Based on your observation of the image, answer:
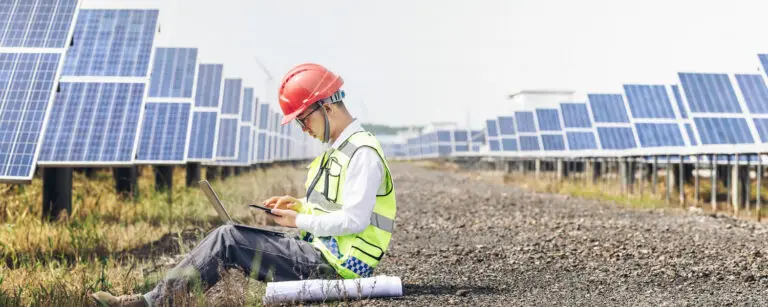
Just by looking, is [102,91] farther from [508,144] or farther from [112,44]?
[508,144]

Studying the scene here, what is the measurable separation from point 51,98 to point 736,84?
A: 11.1 meters

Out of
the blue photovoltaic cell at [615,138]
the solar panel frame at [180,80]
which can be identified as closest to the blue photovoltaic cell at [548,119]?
the blue photovoltaic cell at [615,138]

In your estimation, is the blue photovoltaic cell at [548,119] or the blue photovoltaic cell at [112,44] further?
the blue photovoltaic cell at [548,119]

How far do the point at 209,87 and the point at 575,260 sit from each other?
1347 cm

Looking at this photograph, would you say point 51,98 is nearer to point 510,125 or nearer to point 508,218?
point 508,218

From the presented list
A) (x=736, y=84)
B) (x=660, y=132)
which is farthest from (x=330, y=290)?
(x=660, y=132)

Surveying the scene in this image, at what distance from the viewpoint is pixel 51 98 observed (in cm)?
785

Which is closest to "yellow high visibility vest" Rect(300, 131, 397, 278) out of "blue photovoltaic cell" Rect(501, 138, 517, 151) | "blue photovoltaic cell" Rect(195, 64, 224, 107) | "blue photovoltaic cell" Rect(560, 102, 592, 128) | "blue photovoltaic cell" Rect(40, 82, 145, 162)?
"blue photovoltaic cell" Rect(40, 82, 145, 162)

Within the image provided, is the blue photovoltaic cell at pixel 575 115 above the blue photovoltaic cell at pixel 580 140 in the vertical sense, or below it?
above

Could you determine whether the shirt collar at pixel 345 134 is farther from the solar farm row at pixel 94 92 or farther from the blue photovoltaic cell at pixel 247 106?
the blue photovoltaic cell at pixel 247 106

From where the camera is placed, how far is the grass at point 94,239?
5859mm

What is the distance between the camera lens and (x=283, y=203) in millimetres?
5016

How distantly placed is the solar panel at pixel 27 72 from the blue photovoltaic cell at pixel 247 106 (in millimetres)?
16533

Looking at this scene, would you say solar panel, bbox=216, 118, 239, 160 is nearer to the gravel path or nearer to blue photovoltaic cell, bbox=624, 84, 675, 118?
the gravel path
